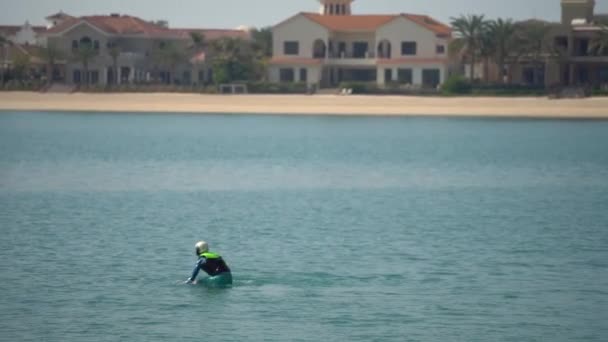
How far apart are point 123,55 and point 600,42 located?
145 feet

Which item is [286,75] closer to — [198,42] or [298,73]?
[298,73]

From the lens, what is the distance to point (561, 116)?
108m

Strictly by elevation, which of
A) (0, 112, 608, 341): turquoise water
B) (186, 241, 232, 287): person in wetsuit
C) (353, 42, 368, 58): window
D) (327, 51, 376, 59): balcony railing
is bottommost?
(0, 112, 608, 341): turquoise water

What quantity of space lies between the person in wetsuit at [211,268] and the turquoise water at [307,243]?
403 millimetres

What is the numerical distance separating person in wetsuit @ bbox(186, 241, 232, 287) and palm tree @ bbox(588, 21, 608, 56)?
291 feet

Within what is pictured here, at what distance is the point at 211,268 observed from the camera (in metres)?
31.7

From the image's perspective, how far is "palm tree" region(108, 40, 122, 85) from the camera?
12957 centimetres

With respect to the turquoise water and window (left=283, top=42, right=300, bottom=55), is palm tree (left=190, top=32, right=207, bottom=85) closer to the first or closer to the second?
window (left=283, top=42, right=300, bottom=55)

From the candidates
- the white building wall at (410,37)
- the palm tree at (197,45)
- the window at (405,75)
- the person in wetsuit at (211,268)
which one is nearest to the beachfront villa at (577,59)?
the white building wall at (410,37)

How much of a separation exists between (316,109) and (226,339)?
88.2 m

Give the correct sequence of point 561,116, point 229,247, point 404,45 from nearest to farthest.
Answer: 1. point 229,247
2. point 561,116
3. point 404,45

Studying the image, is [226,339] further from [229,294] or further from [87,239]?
[87,239]

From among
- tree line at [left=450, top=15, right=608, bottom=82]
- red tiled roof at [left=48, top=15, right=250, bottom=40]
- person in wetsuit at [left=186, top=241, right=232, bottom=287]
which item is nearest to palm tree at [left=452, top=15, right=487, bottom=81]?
tree line at [left=450, top=15, right=608, bottom=82]

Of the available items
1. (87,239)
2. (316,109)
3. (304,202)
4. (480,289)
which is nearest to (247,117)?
(316,109)
